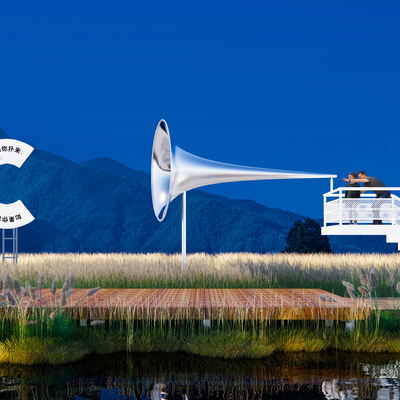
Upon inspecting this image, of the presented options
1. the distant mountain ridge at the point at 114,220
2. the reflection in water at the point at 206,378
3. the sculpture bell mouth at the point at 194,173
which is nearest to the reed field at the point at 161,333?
the reflection in water at the point at 206,378

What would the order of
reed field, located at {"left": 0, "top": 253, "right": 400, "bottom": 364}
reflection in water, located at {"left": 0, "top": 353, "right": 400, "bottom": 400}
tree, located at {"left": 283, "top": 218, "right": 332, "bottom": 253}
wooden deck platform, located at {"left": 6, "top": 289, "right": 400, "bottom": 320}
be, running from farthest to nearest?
1. tree, located at {"left": 283, "top": 218, "right": 332, "bottom": 253}
2. wooden deck platform, located at {"left": 6, "top": 289, "right": 400, "bottom": 320}
3. reed field, located at {"left": 0, "top": 253, "right": 400, "bottom": 364}
4. reflection in water, located at {"left": 0, "top": 353, "right": 400, "bottom": 400}

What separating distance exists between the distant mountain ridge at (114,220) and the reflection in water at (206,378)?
8384cm

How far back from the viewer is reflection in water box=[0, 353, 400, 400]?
3922mm

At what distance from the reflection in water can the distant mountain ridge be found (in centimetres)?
8384

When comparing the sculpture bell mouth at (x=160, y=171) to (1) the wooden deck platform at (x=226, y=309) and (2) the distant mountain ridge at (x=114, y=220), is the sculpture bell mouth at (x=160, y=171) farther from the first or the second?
(2) the distant mountain ridge at (x=114, y=220)

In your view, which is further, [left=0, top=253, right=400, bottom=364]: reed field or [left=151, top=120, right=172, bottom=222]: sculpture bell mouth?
[left=151, top=120, right=172, bottom=222]: sculpture bell mouth

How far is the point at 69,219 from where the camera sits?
4134 inches

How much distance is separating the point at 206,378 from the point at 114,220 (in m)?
102

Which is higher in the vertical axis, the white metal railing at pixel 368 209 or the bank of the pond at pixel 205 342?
the white metal railing at pixel 368 209

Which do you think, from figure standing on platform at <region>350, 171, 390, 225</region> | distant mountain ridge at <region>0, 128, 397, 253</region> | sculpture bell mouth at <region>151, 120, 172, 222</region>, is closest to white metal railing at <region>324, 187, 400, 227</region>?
figure standing on platform at <region>350, 171, 390, 225</region>

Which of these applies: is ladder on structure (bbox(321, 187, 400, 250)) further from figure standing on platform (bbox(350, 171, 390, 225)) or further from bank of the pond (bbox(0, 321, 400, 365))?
bank of the pond (bbox(0, 321, 400, 365))

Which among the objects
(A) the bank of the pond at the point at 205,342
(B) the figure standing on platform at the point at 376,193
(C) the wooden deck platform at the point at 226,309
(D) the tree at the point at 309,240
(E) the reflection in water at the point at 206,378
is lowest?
(E) the reflection in water at the point at 206,378

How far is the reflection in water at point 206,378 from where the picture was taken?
3.92 m

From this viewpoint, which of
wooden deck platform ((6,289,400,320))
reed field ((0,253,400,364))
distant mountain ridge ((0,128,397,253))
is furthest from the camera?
distant mountain ridge ((0,128,397,253))
